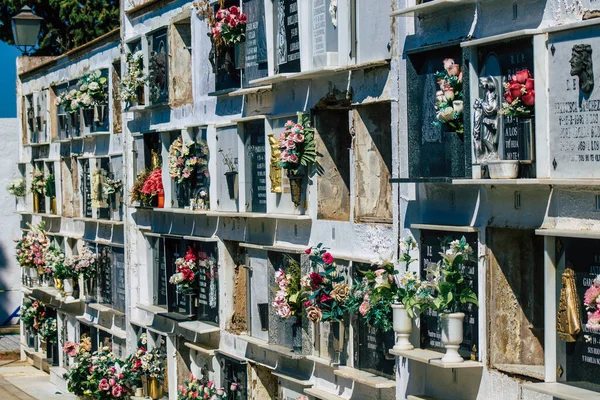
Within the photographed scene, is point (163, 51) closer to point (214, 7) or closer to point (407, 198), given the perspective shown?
point (214, 7)

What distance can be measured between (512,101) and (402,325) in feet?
8.92

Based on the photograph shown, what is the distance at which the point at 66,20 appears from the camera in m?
39.2

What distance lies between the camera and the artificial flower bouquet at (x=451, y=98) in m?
11.7

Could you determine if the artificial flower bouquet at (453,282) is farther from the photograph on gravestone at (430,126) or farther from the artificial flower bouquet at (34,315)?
the artificial flower bouquet at (34,315)

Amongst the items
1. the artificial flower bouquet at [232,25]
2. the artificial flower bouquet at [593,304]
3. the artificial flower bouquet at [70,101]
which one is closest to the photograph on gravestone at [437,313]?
the artificial flower bouquet at [593,304]

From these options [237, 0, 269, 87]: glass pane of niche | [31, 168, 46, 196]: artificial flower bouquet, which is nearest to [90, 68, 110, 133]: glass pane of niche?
[31, 168, 46, 196]: artificial flower bouquet

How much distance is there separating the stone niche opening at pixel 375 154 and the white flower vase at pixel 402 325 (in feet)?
6.25

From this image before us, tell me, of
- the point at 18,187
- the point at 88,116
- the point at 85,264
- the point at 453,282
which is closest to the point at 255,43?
the point at 453,282

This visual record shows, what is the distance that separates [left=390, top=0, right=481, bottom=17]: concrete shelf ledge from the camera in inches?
446

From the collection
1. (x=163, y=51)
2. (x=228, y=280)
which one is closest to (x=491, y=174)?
(x=228, y=280)

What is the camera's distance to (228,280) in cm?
1805

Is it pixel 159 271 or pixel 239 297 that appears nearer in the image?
pixel 239 297

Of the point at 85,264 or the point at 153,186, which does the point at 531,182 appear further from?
the point at 85,264

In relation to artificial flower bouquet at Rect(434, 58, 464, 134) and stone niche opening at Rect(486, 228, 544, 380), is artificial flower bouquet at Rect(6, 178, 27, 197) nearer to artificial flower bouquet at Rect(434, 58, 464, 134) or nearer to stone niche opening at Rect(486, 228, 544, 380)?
artificial flower bouquet at Rect(434, 58, 464, 134)
